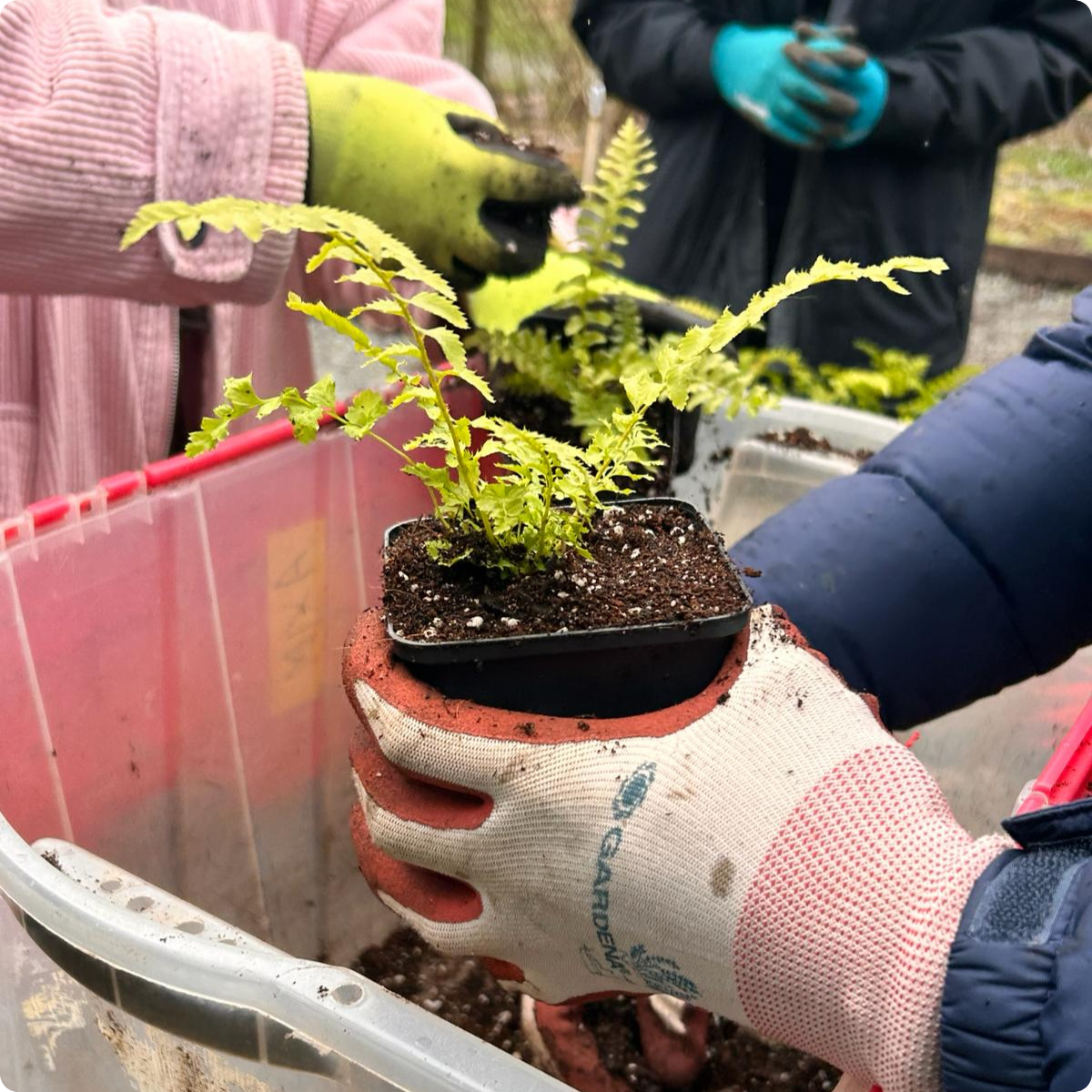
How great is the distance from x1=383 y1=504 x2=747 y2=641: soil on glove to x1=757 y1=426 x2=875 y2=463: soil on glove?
560 millimetres

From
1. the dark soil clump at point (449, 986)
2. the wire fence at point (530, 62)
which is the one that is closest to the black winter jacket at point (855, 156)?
the dark soil clump at point (449, 986)

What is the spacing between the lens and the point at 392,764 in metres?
0.81

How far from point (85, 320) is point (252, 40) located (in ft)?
1.30

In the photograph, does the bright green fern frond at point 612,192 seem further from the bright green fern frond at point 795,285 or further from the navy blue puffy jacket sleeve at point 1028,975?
the navy blue puffy jacket sleeve at point 1028,975

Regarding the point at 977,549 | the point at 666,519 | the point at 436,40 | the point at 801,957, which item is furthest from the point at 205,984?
the point at 436,40

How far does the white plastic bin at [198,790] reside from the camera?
0.63m

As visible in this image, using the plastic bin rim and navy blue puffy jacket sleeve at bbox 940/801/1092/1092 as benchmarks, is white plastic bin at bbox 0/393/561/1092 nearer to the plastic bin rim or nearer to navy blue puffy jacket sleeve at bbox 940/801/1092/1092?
the plastic bin rim

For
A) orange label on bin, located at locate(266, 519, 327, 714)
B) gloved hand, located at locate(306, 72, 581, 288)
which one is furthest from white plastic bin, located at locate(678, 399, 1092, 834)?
orange label on bin, located at locate(266, 519, 327, 714)

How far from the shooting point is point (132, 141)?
1.08m

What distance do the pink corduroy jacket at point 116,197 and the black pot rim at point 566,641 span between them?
601mm

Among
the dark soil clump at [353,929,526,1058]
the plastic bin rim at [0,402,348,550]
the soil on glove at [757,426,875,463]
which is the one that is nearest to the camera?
the plastic bin rim at [0,402,348,550]

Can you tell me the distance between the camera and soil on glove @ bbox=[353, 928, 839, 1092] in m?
1.10

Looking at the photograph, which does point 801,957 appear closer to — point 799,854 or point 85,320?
point 799,854

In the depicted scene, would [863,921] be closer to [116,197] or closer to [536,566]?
[536,566]
